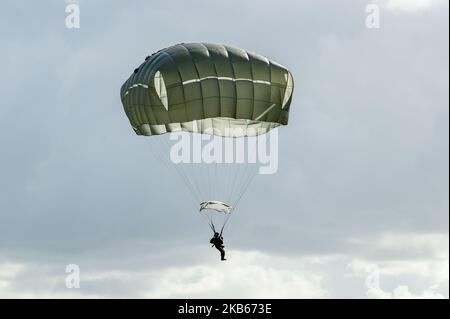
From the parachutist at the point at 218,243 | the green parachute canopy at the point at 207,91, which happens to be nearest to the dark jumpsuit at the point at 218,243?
the parachutist at the point at 218,243

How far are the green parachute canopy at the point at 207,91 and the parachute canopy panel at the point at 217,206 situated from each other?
4336 mm

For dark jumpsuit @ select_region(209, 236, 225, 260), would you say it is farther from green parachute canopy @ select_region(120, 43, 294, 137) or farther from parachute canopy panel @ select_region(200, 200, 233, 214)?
green parachute canopy @ select_region(120, 43, 294, 137)

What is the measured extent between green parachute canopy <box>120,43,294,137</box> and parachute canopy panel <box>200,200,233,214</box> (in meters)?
4.34

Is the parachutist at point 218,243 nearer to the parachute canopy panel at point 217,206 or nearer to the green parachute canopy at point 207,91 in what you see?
the parachute canopy panel at point 217,206

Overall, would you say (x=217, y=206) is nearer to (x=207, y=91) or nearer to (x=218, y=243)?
(x=218, y=243)

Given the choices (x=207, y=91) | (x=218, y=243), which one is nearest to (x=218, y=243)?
(x=218, y=243)

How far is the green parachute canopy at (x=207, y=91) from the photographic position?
6888cm

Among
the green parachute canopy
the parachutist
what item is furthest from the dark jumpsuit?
the green parachute canopy

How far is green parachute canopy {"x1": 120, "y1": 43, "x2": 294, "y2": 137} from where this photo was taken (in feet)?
226
